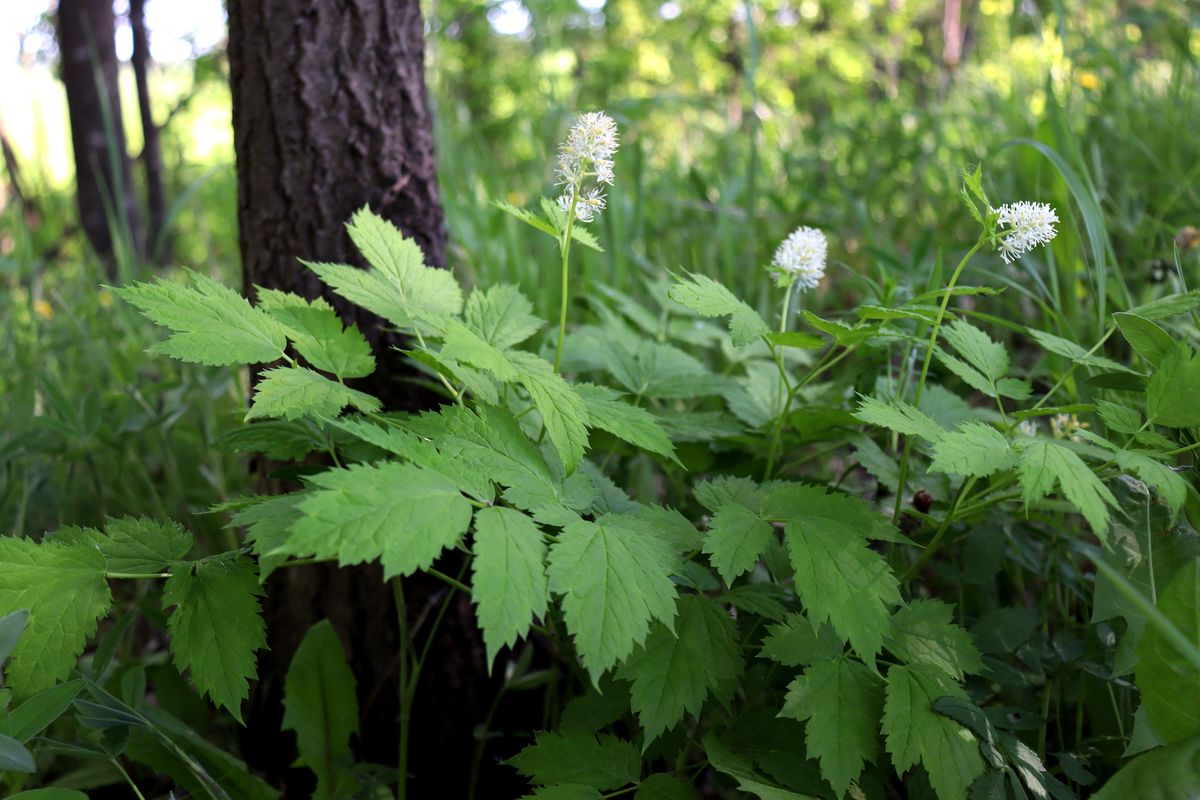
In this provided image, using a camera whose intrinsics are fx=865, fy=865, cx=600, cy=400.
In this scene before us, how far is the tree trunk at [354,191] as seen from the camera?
4.50 ft

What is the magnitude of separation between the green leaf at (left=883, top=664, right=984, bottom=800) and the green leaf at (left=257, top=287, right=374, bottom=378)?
2.24 feet

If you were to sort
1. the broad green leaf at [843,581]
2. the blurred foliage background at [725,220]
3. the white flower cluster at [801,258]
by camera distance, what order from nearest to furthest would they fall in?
1. the broad green leaf at [843,581]
2. the white flower cluster at [801,258]
3. the blurred foliage background at [725,220]

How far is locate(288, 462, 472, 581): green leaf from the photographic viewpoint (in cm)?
71

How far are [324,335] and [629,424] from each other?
0.38 metres

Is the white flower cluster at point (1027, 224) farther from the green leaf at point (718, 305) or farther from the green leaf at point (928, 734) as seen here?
the green leaf at point (928, 734)

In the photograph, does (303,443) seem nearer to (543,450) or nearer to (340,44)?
(543,450)

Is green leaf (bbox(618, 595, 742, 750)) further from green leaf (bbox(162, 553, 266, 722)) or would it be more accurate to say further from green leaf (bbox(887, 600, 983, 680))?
green leaf (bbox(162, 553, 266, 722))

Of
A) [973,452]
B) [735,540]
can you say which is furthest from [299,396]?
[973,452]

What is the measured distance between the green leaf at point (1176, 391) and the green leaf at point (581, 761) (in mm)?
675

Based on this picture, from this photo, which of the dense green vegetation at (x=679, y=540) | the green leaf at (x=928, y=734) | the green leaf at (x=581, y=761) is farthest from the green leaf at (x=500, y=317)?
the green leaf at (x=928, y=734)

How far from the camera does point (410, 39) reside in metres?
1.43

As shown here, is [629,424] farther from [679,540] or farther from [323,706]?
[323,706]

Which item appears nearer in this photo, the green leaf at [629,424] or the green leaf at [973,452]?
the green leaf at [973,452]

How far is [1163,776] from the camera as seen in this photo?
0.78 meters
